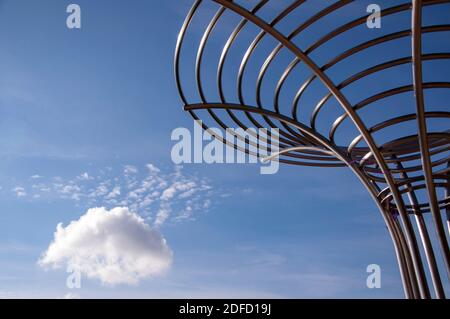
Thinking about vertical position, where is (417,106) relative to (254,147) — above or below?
below

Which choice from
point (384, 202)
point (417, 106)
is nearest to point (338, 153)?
point (384, 202)

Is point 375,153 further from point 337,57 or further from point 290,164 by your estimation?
point 290,164

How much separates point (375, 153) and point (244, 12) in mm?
5469

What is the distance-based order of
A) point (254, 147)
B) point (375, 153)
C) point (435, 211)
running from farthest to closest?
point (254, 147)
point (375, 153)
point (435, 211)

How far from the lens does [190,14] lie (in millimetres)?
10453

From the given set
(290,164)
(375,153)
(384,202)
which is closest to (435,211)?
(375,153)

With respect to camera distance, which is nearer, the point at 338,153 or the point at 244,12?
the point at 244,12

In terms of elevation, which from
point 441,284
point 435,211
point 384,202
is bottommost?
point 441,284

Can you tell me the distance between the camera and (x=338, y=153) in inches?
520
